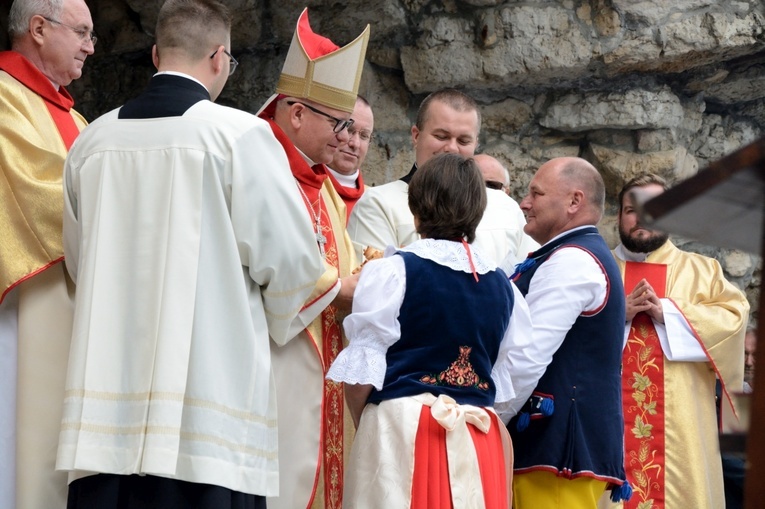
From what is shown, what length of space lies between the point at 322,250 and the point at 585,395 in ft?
3.44

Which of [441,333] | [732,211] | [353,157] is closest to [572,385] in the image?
[441,333]

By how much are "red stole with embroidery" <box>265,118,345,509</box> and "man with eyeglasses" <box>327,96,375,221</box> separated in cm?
102

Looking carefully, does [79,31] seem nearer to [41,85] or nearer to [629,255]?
[41,85]

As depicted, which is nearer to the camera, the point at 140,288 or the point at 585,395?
the point at 140,288

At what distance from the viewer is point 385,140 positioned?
6332mm

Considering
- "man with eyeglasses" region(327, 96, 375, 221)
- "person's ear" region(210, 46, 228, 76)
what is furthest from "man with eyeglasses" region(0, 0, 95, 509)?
"man with eyeglasses" region(327, 96, 375, 221)

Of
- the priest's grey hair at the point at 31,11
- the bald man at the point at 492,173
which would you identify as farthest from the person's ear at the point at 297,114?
the bald man at the point at 492,173

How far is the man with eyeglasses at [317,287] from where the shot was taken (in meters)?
3.63

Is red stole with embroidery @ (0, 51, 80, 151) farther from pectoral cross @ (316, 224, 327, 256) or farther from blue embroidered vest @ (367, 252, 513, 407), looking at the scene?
blue embroidered vest @ (367, 252, 513, 407)

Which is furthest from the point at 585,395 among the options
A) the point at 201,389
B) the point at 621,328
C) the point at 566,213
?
the point at 201,389

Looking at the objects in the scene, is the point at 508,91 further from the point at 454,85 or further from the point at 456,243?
the point at 456,243

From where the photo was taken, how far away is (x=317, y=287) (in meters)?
3.45

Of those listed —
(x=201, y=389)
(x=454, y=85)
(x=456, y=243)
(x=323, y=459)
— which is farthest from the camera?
(x=454, y=85)

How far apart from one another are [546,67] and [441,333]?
3.12m
